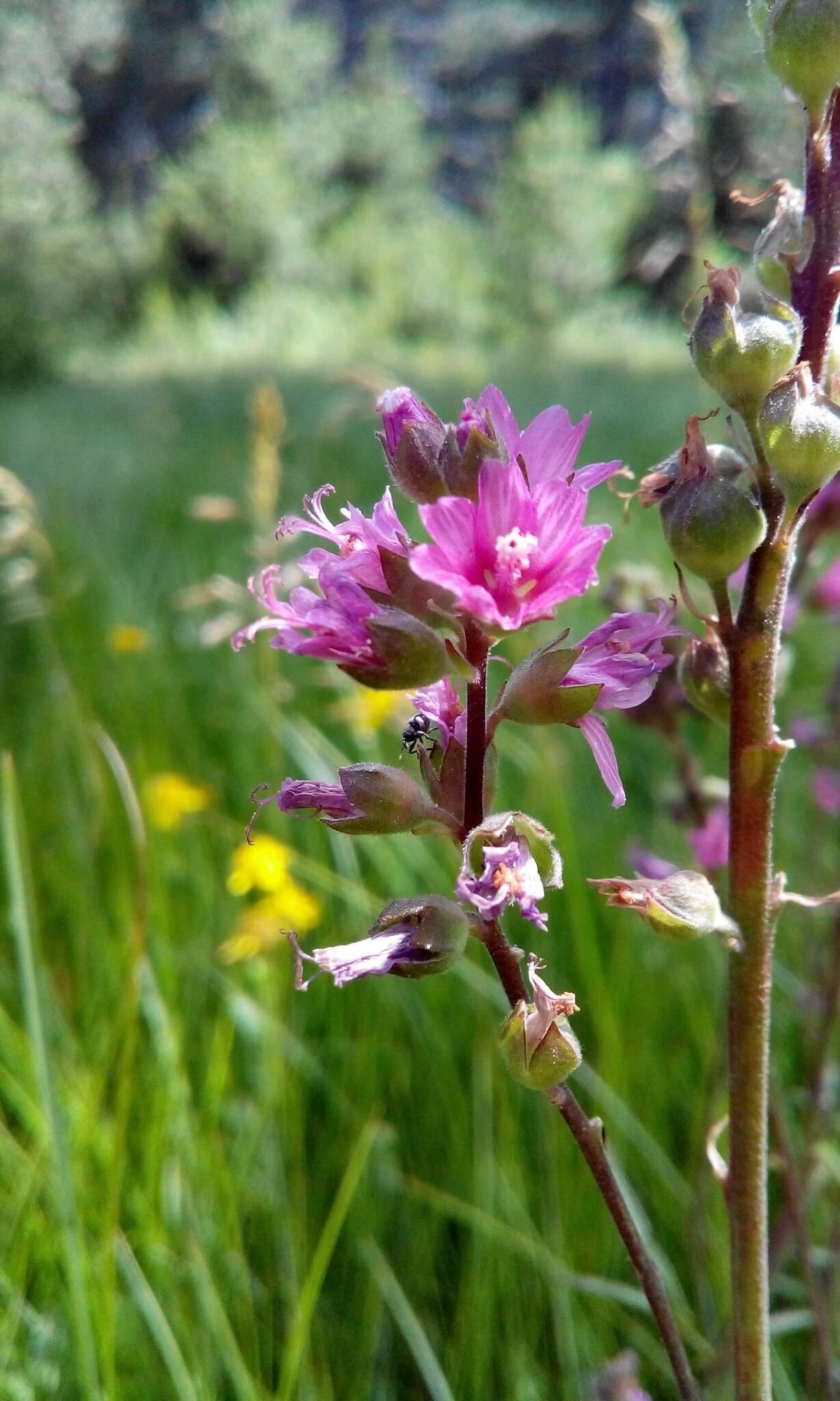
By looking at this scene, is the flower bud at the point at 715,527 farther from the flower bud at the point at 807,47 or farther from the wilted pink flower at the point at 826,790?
the wilted pink flower at the point at 826,790

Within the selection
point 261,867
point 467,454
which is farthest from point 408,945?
point 261,867

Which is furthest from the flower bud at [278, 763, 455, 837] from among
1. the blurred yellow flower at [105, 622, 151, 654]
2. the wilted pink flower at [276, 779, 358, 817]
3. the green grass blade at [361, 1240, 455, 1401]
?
the blurred yellow flower at [105, 622, 151, 654]

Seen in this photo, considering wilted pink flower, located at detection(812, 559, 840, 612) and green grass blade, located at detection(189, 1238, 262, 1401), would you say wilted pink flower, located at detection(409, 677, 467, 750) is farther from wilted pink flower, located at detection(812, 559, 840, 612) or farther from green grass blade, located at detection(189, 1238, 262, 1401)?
wilted pink flower, located at detection(812, 559, 840, 612)

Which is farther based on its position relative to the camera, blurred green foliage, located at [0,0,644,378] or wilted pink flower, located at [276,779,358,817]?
blurred green foliage, located at [0,0,644,378]

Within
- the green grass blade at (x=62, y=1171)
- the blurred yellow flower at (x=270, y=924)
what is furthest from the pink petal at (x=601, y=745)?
the blurred yellow flower at (x=270, y=924)

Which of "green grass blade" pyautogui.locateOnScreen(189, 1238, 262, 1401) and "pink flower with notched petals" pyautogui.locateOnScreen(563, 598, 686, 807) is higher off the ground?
"pink flower with notched petals" pyautogui.locateOnScreen(563, 598, 686, 807)

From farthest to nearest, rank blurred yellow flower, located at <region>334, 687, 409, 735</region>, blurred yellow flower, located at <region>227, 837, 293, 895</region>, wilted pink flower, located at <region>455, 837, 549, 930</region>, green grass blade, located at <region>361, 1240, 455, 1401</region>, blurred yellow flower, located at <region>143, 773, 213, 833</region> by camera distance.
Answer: blurred yellow flower, located at <region>334, 687, 409, 735</region> < blurred yellow flower, located at <region>143, 773, 213, 833</region> < blurred yellow flower, located at <region>227, 837, 293, 895</region> < green grass blade, located at <region>361, 1240, 455, 1401</region> < wilted pink flower, located at <region>455, 837, 549, 930</region>

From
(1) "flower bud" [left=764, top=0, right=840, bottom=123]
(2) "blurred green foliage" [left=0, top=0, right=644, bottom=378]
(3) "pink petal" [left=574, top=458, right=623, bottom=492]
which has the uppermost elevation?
(1) "flower bud" [left=764, top=0, right=840, bottom=123]

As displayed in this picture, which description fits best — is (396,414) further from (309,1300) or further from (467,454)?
(309,1300)
